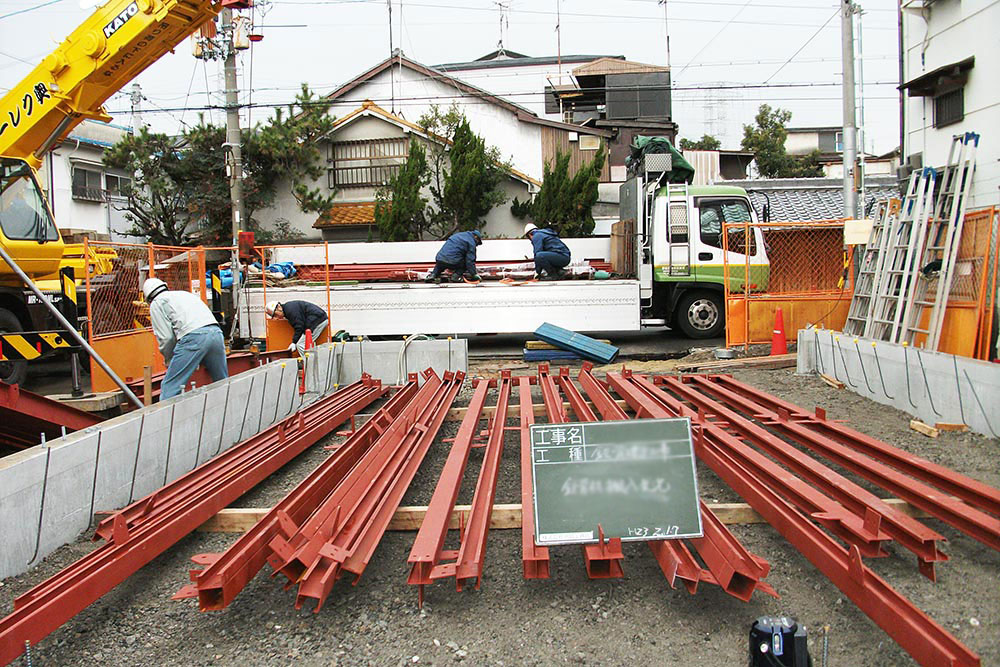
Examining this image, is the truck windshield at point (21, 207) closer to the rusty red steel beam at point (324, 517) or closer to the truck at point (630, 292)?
the truck at point (630, 292)

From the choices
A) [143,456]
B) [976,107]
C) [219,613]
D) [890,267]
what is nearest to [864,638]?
[219,613]

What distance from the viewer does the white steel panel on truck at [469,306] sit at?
44.4 ft

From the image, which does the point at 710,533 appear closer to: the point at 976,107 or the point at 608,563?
the point at 608,563

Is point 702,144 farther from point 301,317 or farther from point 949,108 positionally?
point 301,317

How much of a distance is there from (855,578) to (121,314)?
915 cm

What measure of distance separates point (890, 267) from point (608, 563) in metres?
7.57

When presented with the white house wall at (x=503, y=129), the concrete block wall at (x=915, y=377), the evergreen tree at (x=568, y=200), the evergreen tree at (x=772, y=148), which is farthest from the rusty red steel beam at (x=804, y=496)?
the evergreen tree at (x=772, y=148)

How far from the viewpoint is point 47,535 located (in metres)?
4.49

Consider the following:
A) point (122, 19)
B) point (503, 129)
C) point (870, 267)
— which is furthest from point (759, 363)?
point (503, 129)

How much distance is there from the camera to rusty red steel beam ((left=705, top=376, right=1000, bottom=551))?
401 cm

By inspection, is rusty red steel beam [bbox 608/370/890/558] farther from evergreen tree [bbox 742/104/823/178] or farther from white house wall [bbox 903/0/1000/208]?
evergreen tree [bbox 742/104/823/178]

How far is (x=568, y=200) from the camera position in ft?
70.6

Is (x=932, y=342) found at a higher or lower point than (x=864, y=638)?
higher

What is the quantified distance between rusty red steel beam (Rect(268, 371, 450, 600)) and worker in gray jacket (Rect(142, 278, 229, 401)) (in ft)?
6.85
